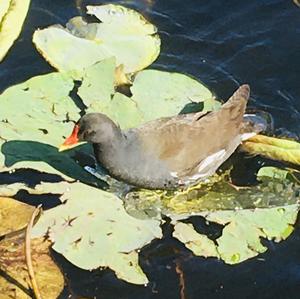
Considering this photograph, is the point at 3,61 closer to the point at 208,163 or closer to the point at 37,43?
the point at 37,43

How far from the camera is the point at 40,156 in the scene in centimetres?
489

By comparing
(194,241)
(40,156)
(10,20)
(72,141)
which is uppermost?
(10,20)

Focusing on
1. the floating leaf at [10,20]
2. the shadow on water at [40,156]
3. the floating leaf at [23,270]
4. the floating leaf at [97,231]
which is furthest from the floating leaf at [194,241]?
the floating leaf at [10,20]

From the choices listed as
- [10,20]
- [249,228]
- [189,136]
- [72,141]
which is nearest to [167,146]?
[189,136]

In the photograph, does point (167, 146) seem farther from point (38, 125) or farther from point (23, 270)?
point (23, 270)

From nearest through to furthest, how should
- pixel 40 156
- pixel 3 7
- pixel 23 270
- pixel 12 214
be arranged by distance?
pixel 23 270 → pixel 12 214 → pixel 40 156 → pixel 3 7

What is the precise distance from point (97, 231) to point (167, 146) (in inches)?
27.2

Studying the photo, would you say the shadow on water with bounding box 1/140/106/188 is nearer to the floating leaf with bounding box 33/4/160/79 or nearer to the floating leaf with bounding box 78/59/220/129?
the floating leaf with bounding box 78/59/220/129

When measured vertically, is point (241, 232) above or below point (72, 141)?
below

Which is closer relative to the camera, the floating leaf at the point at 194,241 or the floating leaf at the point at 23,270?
the floating leaf at the point at 23,270

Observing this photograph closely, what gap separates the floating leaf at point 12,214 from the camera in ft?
15.0

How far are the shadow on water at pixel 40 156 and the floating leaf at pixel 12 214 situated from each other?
0.24 meters

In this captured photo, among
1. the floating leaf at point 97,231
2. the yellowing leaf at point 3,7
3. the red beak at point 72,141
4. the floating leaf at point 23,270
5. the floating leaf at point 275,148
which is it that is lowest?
the floating leaf at point 23,270

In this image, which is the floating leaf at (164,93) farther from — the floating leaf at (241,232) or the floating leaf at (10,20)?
the floating leaf at (10,20)
